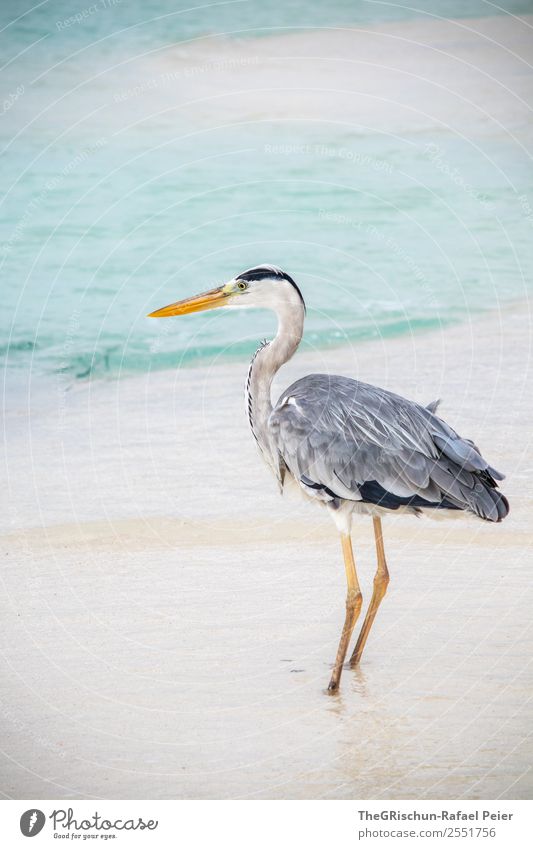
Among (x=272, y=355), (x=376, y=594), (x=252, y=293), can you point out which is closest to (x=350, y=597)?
(x=376, y=594)

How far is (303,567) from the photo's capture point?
22.1ft

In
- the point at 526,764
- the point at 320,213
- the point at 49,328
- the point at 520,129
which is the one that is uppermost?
the point at 520,129

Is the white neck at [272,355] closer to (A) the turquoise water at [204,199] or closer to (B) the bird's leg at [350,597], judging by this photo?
(B) the bird's leg at [350,597]

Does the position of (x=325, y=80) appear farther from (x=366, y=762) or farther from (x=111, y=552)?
(x=366, y=762)

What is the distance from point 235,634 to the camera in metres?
5.86

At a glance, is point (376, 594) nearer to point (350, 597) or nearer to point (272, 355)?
point (350, 597)

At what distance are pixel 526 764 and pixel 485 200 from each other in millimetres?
14095

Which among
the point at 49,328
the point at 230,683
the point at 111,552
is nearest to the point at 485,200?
the point at 49,328

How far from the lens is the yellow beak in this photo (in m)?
6.49
